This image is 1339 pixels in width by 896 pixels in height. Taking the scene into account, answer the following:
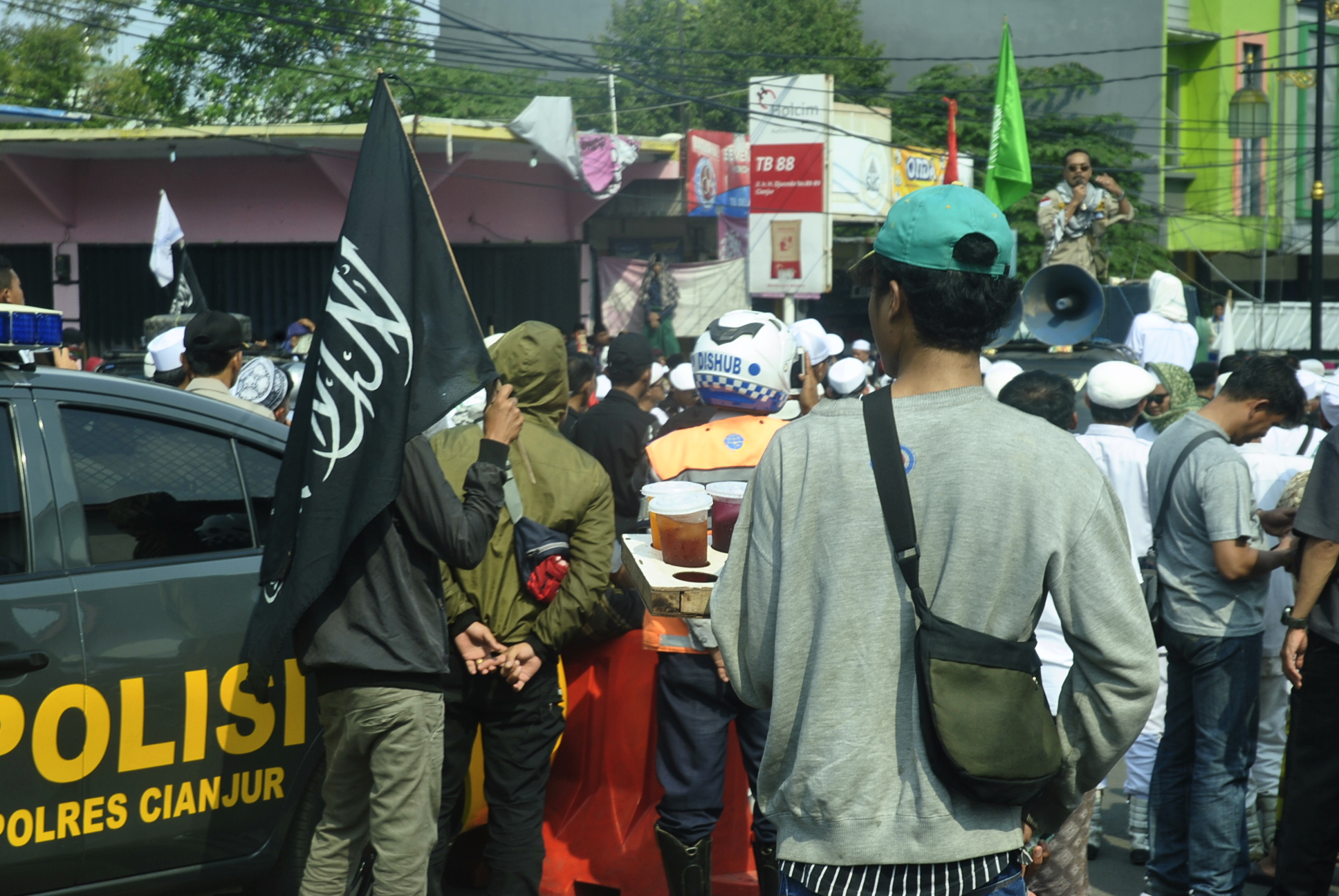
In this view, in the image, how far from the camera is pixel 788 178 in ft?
64.6

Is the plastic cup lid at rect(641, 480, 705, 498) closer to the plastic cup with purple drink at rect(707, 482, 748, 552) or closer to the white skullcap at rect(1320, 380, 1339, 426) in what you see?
the plastic cup with purple drink at rect(707, 482, 748, 552)

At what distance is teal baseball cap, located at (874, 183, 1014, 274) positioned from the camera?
1.97 meters

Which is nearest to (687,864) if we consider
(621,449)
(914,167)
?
(621,449)

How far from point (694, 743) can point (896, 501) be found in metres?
2.13

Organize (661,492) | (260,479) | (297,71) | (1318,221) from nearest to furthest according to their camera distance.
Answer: (661,492) → (260,479) → (1318,221) → (297,71)

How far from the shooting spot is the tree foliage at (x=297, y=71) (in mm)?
25922

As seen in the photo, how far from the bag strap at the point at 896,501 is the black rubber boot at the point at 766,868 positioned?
2.17 metres

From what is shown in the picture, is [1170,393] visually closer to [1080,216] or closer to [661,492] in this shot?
[661,492]

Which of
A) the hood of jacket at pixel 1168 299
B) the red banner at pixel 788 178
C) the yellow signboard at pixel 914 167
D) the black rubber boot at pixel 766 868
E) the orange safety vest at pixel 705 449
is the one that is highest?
the yellow signboard at pixel 914 167

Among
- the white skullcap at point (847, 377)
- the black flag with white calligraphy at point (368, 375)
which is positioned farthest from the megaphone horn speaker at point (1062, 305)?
the black flag with white calligraphy at point (368, 375)

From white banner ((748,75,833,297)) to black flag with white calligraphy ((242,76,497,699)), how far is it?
16107 mm

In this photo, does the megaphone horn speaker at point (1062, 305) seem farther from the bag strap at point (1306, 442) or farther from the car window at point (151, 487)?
the car window at point (151, 487)

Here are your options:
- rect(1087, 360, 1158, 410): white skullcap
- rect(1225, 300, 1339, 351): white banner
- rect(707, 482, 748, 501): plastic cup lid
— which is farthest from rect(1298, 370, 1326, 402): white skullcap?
rect(1225, 300, 1339, 351): white banner

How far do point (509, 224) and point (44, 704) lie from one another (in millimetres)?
17017
